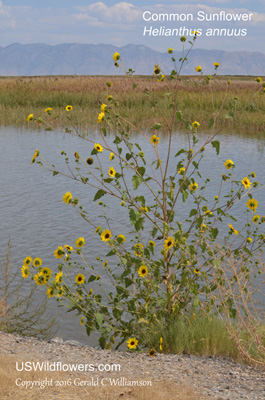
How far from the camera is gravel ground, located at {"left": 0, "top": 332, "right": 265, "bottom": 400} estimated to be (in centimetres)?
376

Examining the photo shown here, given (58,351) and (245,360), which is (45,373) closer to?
(58,351)

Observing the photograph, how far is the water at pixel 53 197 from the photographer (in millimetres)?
7469

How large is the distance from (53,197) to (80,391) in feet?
23.2

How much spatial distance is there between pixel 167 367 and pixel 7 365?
3.80ft

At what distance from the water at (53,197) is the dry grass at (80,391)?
1752 millimetres

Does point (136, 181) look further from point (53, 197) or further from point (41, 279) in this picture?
point (53, 197)

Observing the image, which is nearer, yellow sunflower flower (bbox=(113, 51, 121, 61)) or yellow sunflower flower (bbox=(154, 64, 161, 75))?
yellow sunflower flower (bbox=(113, 51, 121, 61))

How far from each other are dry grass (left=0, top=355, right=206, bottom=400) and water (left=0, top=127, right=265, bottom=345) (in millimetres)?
1752

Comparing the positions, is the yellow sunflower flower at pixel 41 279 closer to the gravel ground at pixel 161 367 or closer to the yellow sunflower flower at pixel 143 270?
the gravel ground at pixel 161 367

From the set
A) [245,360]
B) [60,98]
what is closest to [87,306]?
[245,360]

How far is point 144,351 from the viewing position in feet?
15.5

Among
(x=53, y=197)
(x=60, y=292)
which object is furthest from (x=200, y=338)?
(x=53, y=197)

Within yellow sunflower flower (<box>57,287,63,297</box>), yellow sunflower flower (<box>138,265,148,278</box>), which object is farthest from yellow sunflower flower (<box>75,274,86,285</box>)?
yellow sunflower flower (<box>138,265,148,278</box>)

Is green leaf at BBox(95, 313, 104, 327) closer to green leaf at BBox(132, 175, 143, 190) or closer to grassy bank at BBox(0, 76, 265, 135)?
green leaf at BBox(132, 175, 143, 190)
